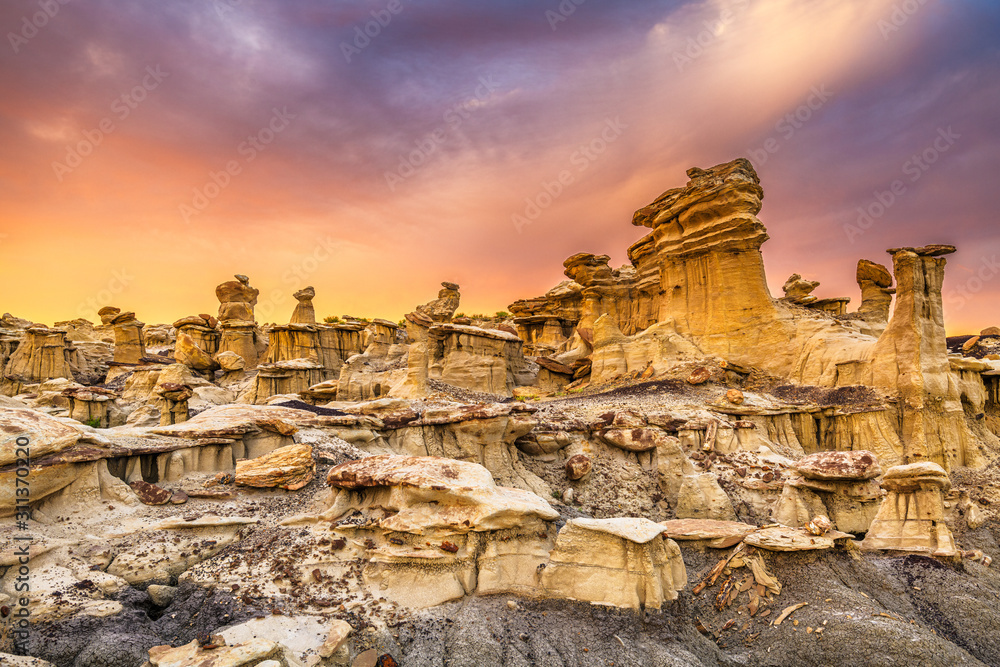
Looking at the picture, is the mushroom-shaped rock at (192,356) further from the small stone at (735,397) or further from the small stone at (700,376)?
the small stone at (735,397)

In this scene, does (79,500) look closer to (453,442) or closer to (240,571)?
(240,571)

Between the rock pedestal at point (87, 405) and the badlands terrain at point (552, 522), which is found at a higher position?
the rock pedestal at point (87, 405)

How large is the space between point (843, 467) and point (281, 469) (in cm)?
1354

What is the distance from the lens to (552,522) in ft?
29.7

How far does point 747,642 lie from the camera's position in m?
7.77

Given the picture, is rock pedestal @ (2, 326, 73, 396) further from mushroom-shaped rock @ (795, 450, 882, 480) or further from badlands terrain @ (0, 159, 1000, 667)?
mushroom-shaped rock @ (795, 450, 882, 480)

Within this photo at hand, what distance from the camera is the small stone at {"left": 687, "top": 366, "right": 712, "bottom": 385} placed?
19.8 m

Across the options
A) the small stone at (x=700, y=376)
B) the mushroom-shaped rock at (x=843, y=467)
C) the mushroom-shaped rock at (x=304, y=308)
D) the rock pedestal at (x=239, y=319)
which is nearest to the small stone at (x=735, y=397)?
the small stone at (x=700, y=376)

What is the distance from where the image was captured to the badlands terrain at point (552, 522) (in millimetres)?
6820

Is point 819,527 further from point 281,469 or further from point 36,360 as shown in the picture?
point 36,360

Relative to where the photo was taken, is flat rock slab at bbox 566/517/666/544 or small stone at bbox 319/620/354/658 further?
flat rock slab at bbox 566/517/666/544

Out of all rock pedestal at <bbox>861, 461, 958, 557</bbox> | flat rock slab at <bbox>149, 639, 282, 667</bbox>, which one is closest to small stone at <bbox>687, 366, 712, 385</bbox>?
rock pedestal at <bbox>861, 461, 958, 557</bbox>

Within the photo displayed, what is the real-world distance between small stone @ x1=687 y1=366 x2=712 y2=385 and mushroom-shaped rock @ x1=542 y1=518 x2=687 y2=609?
13024 millimetres

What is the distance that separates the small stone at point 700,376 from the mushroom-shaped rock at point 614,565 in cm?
1302
